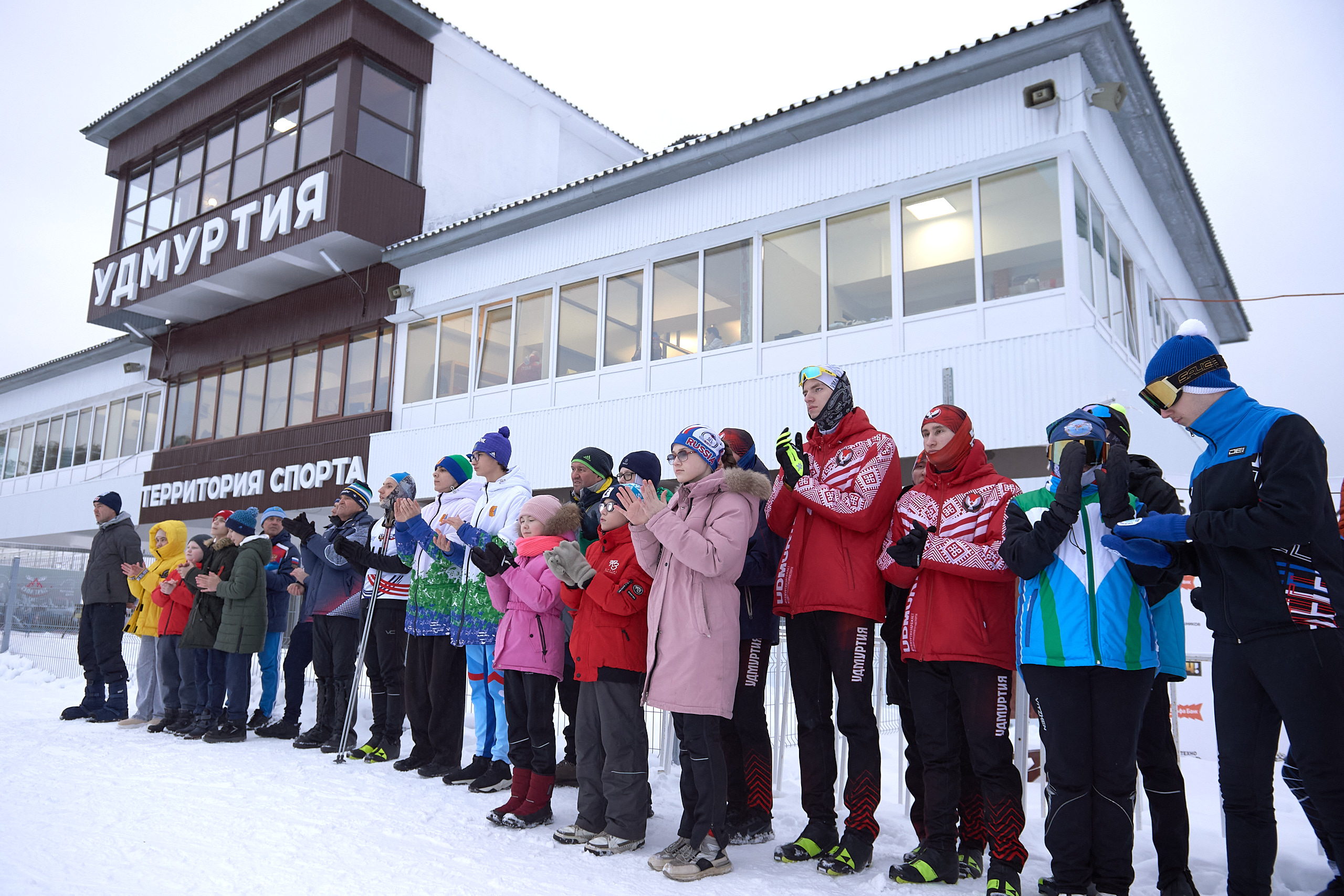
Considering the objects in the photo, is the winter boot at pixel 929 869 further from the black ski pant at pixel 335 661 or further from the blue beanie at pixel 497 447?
the black ski pant at pixel 335 661

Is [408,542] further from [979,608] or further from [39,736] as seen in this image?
[979,608]

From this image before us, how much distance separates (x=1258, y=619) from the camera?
2635 millimetres

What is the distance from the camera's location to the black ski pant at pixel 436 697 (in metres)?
5.44

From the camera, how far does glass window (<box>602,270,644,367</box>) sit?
11164mm

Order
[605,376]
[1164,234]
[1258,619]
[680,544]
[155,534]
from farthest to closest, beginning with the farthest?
[1164,234]
[605,376]
[155,534]
[680,544]
[1258,619]

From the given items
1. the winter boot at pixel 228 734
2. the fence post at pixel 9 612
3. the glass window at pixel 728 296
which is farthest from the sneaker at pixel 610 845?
the fence post at pixel 9 612

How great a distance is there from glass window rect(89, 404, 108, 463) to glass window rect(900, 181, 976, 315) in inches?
787

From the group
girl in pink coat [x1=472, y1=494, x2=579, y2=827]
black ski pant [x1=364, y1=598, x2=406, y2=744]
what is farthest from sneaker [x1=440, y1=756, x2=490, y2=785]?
black ski pant [x1=364, y1=598, x2=406, y2=744]

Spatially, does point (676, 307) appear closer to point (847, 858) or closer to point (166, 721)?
point (166, 721)

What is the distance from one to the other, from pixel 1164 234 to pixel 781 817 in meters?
11.4

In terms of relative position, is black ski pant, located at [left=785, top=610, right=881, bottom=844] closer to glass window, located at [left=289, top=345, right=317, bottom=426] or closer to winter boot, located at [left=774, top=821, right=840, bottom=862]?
winter boot, located at [left=774, top=821, right=840, bottom=862]

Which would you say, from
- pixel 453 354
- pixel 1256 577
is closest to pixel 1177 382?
pixel 1256 577

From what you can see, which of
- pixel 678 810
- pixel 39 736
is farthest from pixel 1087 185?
pixel 39 736

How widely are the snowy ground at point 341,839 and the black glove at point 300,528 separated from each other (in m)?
1.72
